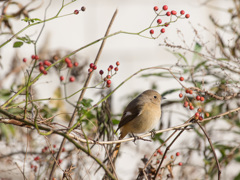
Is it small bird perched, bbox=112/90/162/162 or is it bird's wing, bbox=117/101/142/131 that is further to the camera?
small bird perched, bbox=112/90/162/162

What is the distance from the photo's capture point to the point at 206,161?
2.79 meters

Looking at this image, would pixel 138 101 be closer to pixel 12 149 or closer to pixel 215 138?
pixel 215 138

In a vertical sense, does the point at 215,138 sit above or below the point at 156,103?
below

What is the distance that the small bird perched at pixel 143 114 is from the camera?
3.90 meters

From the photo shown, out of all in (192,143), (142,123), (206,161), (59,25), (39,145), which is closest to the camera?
(206,161)

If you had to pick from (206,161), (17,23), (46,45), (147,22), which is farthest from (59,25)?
(206,161)

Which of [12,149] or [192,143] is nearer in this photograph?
[12,149]

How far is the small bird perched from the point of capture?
3.90 m

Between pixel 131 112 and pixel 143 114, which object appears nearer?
pixel 131 112

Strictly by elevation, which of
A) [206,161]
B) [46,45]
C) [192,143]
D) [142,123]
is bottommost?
[206,161]

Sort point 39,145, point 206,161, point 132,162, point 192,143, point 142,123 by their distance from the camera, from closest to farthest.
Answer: point 206,161 < point 39,145 < point 192,143 < point 142,123 < point 132,162

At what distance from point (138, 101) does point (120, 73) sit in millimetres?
2115

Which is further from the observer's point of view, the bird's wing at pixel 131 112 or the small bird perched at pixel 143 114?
the small bird perched at pixel 143 114

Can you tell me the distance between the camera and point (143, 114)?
13.1 feet
